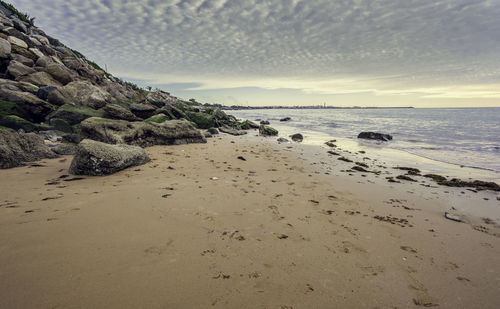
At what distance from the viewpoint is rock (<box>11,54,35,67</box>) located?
48.5 feet

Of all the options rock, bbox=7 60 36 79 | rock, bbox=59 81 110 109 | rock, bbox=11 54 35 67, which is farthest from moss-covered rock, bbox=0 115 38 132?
rock, bbox=11 54 35 67

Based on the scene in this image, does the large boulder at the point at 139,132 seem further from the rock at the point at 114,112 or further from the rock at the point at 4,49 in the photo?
the rock at the point at 4,49

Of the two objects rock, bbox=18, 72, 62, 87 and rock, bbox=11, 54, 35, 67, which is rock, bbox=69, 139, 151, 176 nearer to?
rock, bbox=18, 72, 62, 87

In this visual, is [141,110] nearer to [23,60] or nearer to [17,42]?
[23,60]

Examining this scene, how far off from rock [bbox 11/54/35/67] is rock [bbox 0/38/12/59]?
339 mm

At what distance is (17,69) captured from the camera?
13.8m

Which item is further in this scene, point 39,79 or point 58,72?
point 58,72

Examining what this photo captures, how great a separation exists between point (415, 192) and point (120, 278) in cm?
767

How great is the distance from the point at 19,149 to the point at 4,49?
14615 millimetres

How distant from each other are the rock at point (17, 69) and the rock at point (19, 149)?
439 inches

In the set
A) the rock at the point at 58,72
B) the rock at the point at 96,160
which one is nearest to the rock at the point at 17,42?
the rock at the point at 58,72

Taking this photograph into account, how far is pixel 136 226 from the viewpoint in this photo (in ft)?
11.5

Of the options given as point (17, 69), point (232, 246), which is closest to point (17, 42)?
point (17, 69)

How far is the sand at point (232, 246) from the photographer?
7.59 ft
